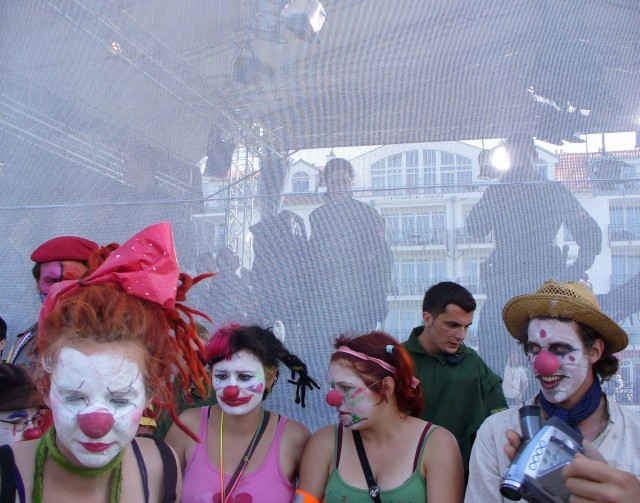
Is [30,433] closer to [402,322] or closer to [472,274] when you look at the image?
[402,322]

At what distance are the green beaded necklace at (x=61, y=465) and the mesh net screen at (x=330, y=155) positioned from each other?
1986 mm

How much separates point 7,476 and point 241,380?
1185 mm

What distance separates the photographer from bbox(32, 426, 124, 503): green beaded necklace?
1.60 m

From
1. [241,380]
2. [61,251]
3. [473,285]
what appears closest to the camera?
[241,380]

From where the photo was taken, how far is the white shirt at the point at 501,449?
203cm

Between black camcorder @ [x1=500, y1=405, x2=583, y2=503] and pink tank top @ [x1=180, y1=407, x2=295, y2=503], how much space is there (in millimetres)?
1217

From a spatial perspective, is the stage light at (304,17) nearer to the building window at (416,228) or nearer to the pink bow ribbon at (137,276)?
the building window at (416,228)

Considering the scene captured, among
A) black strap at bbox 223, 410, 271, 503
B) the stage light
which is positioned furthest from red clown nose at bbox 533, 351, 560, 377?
the stage light

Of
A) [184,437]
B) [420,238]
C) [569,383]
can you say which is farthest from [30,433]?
[420,238]

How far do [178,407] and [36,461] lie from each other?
1.43m

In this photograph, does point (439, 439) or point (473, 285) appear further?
point (473, 285)

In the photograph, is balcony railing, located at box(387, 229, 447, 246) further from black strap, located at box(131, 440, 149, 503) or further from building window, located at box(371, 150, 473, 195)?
black strap, located at box(131, 440, 149, 503)

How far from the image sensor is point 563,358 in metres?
2.20

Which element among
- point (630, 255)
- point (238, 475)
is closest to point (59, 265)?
point (238, 475)
